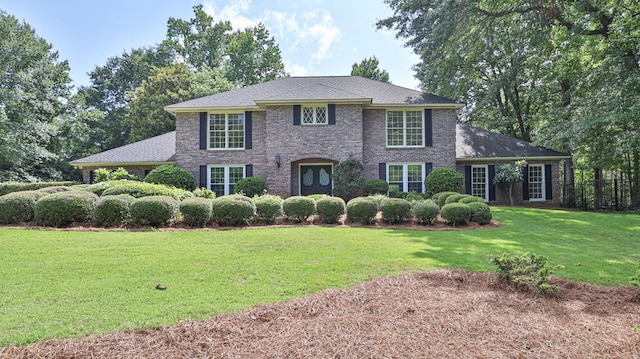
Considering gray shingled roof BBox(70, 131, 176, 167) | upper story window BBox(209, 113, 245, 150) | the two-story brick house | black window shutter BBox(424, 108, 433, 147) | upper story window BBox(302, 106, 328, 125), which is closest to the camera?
the two-story brick house

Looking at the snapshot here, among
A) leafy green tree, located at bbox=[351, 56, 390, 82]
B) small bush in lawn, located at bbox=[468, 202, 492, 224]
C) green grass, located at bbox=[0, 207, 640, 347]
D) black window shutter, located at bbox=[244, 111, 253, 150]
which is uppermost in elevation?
leafy green tree, located at bbox=[351, 56, 390, 82]

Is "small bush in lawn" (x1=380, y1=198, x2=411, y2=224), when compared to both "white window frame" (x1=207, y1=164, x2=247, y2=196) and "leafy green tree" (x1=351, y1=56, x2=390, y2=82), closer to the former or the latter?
"white window frame" (x1=207, y1=164, x2=247, y2=196)

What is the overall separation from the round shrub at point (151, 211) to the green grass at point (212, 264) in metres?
0.83

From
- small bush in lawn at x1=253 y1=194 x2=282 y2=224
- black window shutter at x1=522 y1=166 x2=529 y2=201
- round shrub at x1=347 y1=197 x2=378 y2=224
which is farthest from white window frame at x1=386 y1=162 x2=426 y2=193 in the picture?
small bush in lawn at x1=253 y1=194 x2=282 y2=224

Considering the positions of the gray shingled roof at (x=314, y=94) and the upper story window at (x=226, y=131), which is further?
the upper story window at (x=226, y=131)

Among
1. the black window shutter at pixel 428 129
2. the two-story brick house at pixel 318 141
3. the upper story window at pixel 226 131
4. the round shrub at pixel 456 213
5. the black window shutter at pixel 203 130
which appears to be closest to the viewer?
the round shrub at pixel 456 213

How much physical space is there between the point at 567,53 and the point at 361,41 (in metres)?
11.6

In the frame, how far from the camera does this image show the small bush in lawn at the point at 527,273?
162 inches

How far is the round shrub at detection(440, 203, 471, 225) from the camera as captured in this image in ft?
32.0

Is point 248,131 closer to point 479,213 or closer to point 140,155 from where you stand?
point 140,155

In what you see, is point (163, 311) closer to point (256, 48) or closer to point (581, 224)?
point (581, 224)

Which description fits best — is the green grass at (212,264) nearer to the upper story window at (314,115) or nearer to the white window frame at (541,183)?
the upper story window at (314,115)

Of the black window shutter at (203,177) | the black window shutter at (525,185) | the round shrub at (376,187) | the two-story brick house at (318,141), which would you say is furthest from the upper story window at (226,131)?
the black window shutter at (525,185)

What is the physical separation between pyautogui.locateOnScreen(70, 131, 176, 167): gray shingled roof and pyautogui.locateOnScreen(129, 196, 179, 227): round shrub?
29.5 feet
